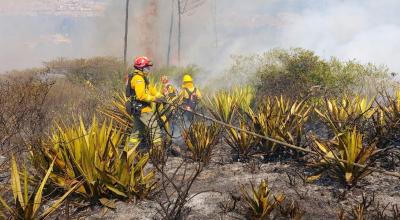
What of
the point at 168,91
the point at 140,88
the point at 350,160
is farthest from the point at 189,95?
the point at 350,160

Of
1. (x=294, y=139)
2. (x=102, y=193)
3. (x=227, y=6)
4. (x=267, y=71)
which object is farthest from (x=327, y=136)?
(x=227, y=6)

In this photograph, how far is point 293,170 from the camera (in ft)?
18.0

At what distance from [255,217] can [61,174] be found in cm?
237

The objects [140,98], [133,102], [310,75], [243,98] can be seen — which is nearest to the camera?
[140,98]

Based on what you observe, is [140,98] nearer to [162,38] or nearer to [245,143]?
[245,143]

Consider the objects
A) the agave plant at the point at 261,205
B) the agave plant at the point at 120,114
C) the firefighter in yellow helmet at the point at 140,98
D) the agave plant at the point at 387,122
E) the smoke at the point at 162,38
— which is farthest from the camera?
the smoke at the point at 162,38

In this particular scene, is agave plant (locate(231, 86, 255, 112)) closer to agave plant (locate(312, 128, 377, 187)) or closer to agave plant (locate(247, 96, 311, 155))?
agave plant (locate(247, 96, 311, 155))

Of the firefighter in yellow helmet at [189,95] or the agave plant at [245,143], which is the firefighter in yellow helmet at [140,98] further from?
the firefighter in yellow helmet at [189,95]

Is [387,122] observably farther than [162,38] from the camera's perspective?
No

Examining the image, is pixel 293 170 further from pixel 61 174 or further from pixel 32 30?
pixel 32 30

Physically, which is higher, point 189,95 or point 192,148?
point 189,95

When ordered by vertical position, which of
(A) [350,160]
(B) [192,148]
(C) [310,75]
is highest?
(C) [310,75]

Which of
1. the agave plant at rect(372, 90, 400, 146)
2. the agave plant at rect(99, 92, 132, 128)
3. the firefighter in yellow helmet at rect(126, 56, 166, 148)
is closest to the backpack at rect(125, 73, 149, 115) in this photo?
the firefighter in yellow helmet at rect(126, 56, 166, 148)

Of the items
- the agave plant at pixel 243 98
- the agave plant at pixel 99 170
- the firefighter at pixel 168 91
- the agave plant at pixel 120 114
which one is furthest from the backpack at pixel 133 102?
the agave plant at pixel 243 98
